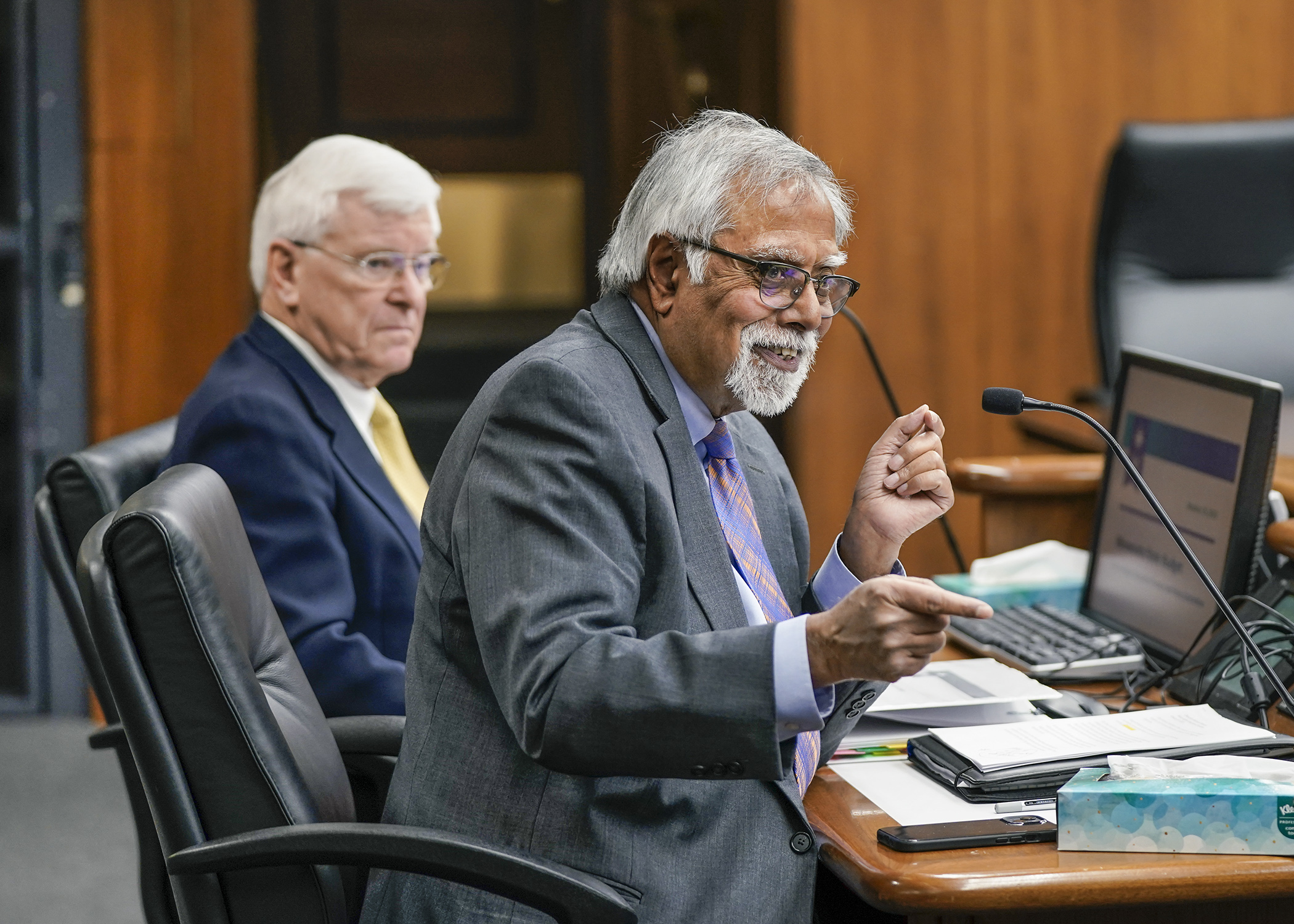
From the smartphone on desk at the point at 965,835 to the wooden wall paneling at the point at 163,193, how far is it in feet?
9.71

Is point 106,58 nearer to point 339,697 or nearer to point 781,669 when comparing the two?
point 339,697

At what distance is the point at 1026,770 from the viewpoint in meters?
1.25

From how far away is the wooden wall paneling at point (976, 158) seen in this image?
364 cm

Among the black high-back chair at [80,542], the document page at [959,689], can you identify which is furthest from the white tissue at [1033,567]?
the black high-back chair at [80,542]

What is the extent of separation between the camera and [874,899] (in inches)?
42.7

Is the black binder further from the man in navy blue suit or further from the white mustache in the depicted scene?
the man in navy blue suit

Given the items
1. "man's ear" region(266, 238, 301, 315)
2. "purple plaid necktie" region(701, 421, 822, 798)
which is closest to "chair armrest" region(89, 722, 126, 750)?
"man's ear" region(266, 238, 301, 315)

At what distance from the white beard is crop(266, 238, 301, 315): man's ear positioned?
1.02 m

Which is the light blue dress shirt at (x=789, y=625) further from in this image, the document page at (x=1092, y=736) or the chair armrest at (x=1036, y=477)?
the chair armrest at (x=1036, y=477)

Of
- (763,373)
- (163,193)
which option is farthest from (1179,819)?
(163,193)

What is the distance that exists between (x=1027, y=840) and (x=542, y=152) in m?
4.27

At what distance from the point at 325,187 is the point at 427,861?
1.30 metres

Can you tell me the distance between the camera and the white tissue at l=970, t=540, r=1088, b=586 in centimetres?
208

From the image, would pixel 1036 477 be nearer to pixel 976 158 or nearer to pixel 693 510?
pixel 693 510
